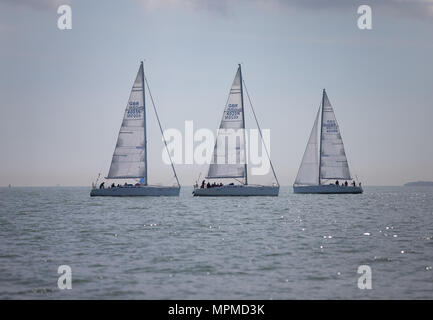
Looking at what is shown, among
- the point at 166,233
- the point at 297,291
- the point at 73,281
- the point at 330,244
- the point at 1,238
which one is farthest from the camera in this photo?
the point at 166,233

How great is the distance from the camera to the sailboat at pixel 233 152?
7150 cm

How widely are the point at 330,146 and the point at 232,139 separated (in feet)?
65.1

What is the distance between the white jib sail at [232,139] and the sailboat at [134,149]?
20.6 feet

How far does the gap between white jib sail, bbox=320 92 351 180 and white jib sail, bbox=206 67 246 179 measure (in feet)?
60.0

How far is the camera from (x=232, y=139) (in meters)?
71.5

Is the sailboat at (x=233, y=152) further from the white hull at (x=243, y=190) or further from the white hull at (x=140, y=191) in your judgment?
the white hull at (x=140, y=191)

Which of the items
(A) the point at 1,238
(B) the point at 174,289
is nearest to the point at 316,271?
(B) the point at 174,289

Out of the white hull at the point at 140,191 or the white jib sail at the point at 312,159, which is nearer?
the white hull at the point at 140,191

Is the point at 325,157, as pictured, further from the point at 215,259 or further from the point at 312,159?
the point at 215,259

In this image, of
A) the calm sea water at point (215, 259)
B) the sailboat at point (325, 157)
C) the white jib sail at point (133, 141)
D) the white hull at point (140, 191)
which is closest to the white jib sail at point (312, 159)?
the sailboat at point (325, 157)

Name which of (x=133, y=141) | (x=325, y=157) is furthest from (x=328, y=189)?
(x=133, y=141)

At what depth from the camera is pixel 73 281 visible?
61.8ft
